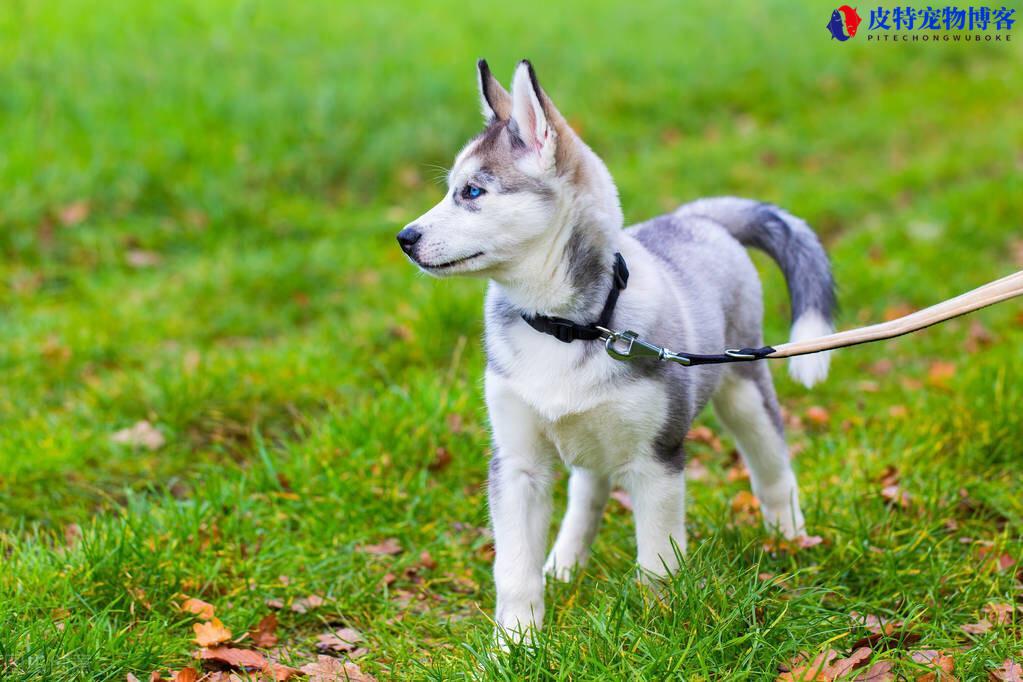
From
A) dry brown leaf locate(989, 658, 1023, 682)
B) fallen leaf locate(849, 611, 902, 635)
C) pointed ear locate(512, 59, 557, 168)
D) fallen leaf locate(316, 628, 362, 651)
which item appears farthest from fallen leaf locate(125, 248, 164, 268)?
dry brown leaf locate(989, 658, 1023, 682)

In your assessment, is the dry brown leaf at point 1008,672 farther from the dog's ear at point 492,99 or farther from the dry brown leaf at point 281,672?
the dog's ear at point 492,99

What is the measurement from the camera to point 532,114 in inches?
114

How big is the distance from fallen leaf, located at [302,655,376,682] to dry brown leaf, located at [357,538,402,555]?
2.08 feet

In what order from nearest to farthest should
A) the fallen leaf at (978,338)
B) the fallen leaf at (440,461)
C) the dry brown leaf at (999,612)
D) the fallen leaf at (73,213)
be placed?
the dry brown leaf at (999,612) < the fallen leaf at (440,461) < the fallen leaf at (978,338) < the fallen leaf at (73,213)

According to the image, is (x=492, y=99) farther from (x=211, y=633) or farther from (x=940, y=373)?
(x=940, y=373)

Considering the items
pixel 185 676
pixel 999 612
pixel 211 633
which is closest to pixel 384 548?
pixel 211 633

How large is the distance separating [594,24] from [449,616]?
882 cm

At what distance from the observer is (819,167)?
334 inches

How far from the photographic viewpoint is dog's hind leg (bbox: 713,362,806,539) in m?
3.54

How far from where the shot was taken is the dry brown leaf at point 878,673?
2604mm

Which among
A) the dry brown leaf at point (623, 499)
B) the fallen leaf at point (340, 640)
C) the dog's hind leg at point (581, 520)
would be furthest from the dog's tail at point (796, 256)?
the fallen leaf at point (340, 640)

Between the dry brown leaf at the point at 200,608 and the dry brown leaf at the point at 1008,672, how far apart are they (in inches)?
84.6

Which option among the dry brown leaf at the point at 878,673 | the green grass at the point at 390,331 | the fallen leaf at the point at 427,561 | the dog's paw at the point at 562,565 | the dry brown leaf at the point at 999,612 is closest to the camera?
the dry brown leaf at the point at 878,673

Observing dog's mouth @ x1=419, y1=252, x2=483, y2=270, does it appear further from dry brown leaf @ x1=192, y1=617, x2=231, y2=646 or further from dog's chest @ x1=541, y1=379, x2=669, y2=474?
dry brown leaf @ x1=192, y1=617, x2=231, y2=646
